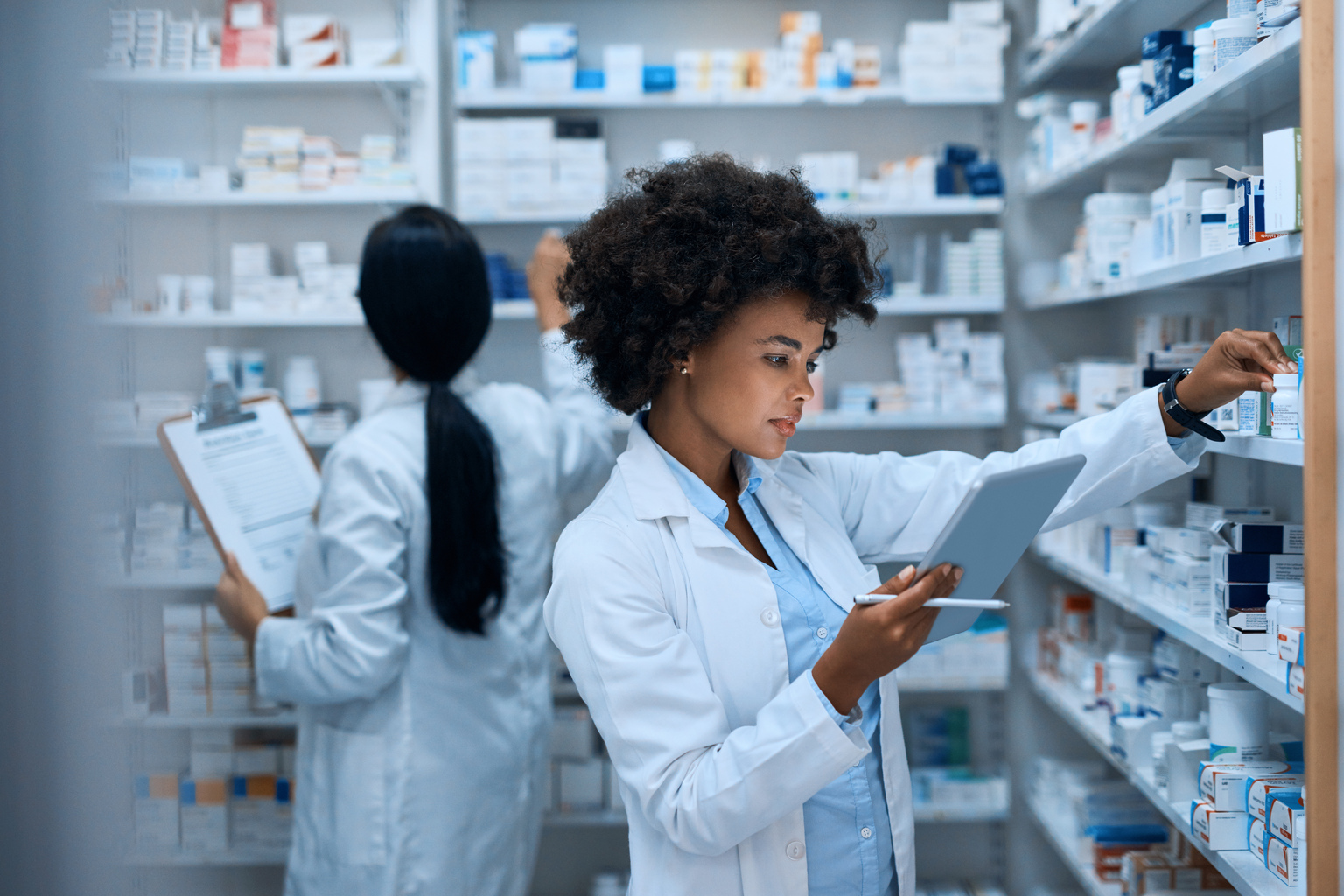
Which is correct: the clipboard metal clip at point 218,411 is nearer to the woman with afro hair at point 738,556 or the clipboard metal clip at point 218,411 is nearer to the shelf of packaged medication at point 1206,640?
the woman with afro hair at point 738,556

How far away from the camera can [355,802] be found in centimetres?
191

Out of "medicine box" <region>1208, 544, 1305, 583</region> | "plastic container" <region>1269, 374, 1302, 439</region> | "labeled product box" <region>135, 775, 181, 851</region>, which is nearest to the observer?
"labeled product box" <region>135, 775, 181, 851</region>

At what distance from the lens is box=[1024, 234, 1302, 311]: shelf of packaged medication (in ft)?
4.54

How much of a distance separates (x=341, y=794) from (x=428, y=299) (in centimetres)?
106

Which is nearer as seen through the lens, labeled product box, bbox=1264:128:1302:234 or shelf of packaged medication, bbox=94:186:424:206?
labeled product box, bbox=1264:128:1302:234

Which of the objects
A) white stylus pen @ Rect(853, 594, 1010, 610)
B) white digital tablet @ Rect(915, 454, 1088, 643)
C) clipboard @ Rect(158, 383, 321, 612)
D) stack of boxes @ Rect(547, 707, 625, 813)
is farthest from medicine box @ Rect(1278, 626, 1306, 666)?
stack of boxes @ Rect(547, 707, 625, 813)

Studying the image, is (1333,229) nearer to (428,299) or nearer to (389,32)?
(428,299)

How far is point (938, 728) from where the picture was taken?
3234 mm

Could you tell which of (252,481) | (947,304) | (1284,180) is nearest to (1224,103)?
(1284,180)

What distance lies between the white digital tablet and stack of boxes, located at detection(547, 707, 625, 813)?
2209 millimetres

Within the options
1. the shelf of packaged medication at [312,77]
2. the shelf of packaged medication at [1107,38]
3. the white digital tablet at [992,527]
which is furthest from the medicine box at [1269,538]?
the shelf of packaged medication at [312,77]

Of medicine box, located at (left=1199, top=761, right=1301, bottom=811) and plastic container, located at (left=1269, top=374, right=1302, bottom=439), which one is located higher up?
plastic container, located at (left=1269, top=374, right=1302, bottom=439)

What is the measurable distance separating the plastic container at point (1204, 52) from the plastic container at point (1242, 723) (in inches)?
43.9

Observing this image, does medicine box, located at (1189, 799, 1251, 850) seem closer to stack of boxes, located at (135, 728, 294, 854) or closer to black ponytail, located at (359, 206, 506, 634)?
black ponytail, located at (359, 206, 506, 634)
